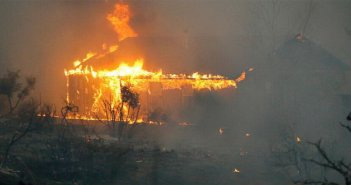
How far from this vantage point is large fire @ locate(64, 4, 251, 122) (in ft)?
91.7

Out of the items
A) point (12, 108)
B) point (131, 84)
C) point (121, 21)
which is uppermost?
point (121, 21)

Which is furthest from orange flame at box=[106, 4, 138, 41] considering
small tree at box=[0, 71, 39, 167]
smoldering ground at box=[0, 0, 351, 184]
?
small tree at box=[0, 71, 39, 167]

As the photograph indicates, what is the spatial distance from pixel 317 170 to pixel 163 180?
6.91 m

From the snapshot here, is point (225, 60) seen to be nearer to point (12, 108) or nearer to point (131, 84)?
point (131, 84)

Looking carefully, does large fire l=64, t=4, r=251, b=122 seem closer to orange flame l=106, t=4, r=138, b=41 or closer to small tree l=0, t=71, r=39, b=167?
small tree l=0, t=71, r=39, b=167

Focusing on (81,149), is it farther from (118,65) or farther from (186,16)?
(186,16)

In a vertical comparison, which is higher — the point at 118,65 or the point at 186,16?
the point at 186,16

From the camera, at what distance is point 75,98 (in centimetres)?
3038

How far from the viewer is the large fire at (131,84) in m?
28.0

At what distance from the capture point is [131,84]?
90.0 feet

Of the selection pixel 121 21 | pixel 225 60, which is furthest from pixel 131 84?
pixel 121 21

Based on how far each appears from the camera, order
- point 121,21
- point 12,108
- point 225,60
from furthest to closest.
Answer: point 121,21
point 225,60
point 12,108

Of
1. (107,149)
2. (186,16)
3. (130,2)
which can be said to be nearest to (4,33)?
(130,2)

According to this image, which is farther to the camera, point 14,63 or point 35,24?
point 35,24
